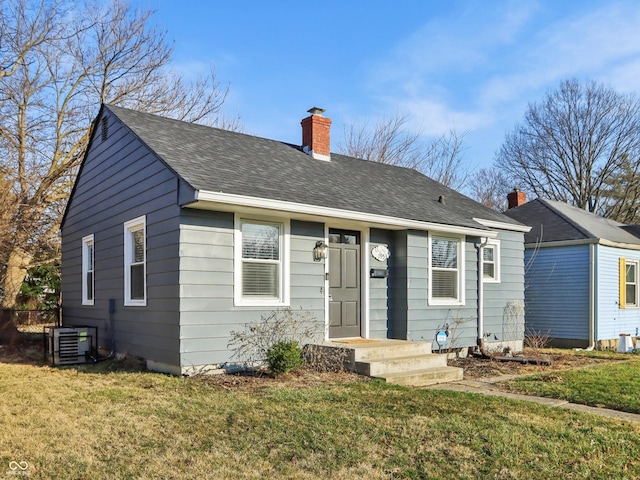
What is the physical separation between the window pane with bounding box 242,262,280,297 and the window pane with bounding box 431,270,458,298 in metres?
3.62

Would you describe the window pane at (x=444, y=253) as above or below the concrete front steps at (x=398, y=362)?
above

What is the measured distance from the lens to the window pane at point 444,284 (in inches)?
433

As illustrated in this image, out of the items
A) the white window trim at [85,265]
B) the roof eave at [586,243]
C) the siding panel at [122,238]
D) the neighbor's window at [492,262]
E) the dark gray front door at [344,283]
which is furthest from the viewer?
the roof eave at [586,243]

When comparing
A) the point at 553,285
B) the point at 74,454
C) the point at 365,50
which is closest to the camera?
the point at 74,454

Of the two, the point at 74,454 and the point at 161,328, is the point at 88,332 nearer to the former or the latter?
the point at 161,328

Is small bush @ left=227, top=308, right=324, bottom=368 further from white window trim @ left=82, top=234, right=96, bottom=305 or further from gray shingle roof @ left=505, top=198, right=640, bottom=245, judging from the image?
gray shingle roof @ left=505, top=198, right=640, bottom=245

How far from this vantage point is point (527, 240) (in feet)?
51.0

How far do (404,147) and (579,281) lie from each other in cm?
1507

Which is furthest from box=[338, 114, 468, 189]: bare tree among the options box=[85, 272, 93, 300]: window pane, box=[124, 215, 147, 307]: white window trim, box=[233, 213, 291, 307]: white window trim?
box=[233, 213, 291, 307]: white window trim

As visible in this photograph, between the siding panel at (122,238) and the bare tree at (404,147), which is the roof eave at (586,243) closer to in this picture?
the siding panel at (122,238)

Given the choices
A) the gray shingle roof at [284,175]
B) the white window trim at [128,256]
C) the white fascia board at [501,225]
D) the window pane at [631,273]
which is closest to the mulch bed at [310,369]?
the white window trim at [128,256]

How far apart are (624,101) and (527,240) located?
17937 mm

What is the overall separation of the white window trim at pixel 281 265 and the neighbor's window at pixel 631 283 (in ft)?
37.1

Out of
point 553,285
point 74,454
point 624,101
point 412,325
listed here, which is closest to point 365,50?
point 553,285
